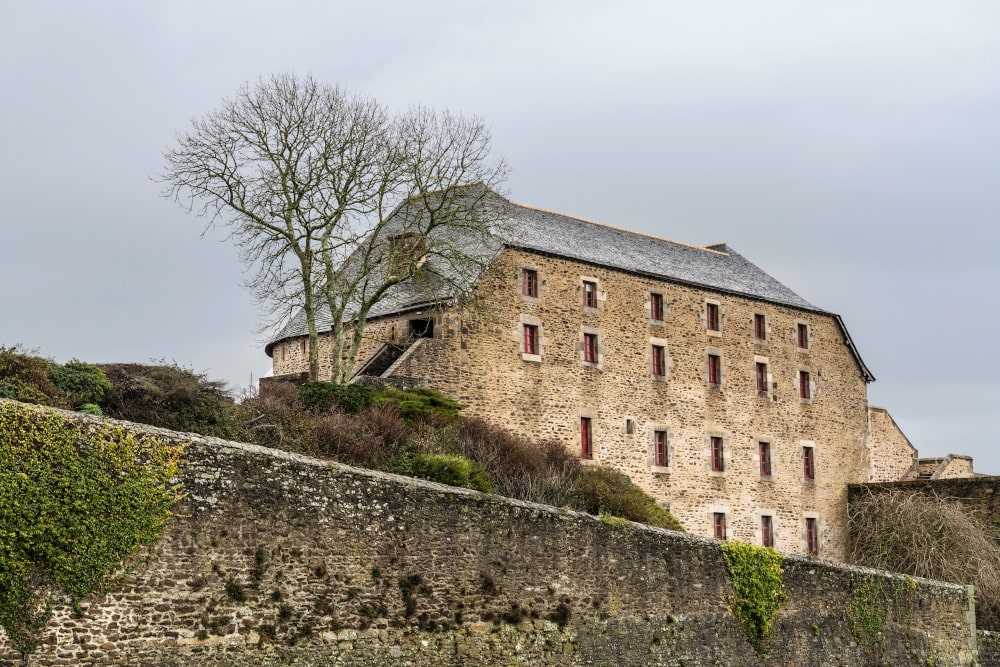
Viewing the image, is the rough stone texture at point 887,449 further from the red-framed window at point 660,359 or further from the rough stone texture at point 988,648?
the rough stone texture at point 988,648

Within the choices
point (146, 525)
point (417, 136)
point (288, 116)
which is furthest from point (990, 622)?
point (146, 525)

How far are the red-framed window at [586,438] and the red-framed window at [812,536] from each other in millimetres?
9030

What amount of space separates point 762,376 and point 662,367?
4.20 metres

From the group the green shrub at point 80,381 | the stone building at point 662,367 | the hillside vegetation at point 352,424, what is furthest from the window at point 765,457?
the green shrub at point 80,381

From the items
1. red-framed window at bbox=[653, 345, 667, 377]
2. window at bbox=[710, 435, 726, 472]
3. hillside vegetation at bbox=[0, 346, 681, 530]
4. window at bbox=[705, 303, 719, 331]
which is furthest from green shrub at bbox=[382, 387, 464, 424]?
window at bbox=[705, 303, 719, 331]

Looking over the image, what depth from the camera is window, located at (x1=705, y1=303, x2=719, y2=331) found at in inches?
1362

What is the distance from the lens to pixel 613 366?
32.0 meters

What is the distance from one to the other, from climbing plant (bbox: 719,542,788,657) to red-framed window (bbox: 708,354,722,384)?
13.4 meters

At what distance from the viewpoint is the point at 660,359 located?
1307 inches

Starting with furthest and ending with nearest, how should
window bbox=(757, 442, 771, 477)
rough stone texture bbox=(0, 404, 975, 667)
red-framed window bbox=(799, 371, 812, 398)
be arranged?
red-framed window bbox=(799, 371, 812, 398), window bbox=(757, 442, 771, 477), rough stone texture bbox=(0, 404, 975, 667)

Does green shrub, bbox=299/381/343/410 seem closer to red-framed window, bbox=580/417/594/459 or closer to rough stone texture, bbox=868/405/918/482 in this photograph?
red-framed window, bbox=580/417/594/459

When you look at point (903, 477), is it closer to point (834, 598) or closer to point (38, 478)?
point (834, 598)

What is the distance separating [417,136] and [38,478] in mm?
17436

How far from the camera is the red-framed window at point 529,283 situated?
100ft
